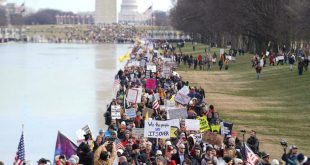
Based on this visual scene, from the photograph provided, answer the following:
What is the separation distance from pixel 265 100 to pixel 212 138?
17.5 meters

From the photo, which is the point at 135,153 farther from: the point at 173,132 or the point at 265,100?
the point at 265,100

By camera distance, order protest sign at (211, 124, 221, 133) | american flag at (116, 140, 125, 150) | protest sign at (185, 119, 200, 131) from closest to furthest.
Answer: american flag at (116, 140, 125, 150), protest sign at (185, 119, 200, 131), protest sign at (211, 124, 221, 133)

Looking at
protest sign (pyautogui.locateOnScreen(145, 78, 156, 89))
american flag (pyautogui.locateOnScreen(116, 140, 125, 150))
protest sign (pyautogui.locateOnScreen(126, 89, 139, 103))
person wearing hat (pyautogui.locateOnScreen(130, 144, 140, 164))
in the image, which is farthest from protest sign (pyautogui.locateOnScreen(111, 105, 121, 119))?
protest sign (pyautogui.locateOnScreen(145, 78, 156, 89))

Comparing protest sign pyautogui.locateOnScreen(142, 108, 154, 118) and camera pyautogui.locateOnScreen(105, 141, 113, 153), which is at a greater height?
camera pyautogui.locateOnScreen(105, 141, 113, 153)

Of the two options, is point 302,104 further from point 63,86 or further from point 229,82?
point 63,86

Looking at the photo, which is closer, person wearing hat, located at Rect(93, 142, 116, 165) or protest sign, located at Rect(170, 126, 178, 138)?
person wearing hat, located at Rect(93, 142, 116, 165)

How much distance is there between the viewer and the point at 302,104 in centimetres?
3142

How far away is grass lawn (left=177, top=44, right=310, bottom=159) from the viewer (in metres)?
24.1

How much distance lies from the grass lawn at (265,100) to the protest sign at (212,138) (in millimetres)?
3733

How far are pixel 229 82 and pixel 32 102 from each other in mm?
12872

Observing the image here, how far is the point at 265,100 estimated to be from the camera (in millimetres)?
34125

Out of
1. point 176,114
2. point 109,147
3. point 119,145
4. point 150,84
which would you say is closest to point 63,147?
point 109,147

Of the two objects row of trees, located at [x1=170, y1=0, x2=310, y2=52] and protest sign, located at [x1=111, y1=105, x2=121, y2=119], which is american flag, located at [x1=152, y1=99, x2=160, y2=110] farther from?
row of trees, located at [x1=170, y1=0, x2=310, y2=52]

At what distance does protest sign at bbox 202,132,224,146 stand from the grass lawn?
373 centimetres
